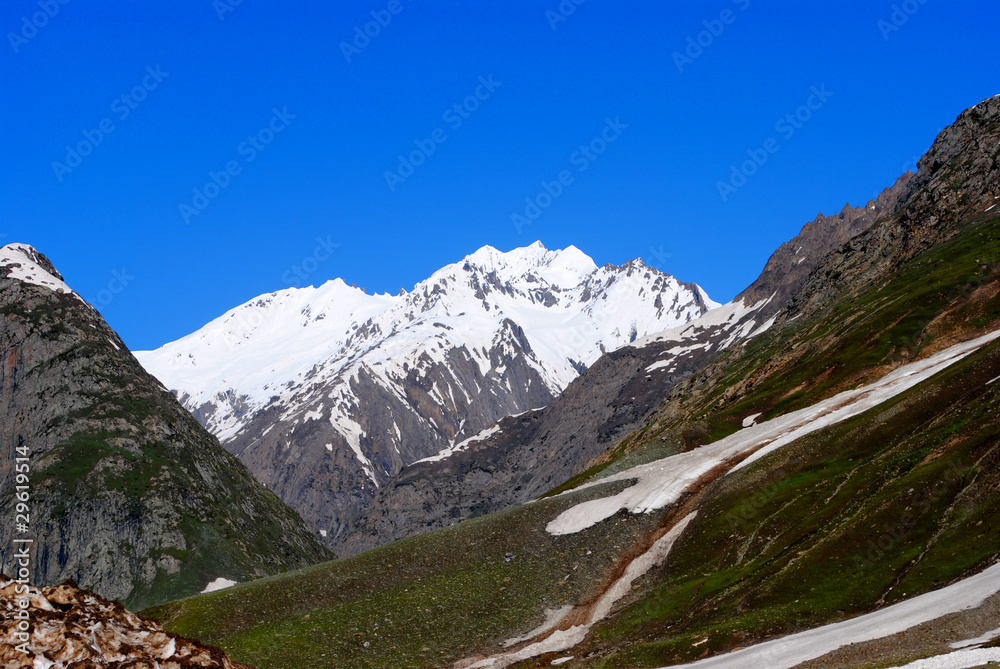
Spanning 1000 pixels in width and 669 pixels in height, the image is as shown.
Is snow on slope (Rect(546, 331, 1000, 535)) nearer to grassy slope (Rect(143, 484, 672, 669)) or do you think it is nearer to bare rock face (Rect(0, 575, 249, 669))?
grassy slope (Rect(143, 484, 672, 669))

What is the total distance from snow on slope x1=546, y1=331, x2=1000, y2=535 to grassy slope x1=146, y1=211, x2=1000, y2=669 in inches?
81.1

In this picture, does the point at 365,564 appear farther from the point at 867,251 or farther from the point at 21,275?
the point at 21,275

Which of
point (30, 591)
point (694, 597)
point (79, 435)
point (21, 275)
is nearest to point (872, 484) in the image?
point (694, 597)

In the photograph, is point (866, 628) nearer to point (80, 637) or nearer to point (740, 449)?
point (80, 637)

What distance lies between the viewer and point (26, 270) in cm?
18675

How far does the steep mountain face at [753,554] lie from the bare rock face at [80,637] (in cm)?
2552

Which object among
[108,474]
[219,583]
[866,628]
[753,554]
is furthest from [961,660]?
[108,474]

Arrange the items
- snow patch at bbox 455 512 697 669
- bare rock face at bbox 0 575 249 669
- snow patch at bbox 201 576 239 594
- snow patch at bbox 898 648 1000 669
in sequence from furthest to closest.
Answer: snow patch at bbox 201 576 239 594
snow patch at bbox 455 512 697 669
snow patch at bbox 898 648 1000 669
bare rock face at bbox 0 575 249 669

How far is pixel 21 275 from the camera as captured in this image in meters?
185

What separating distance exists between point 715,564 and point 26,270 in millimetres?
178133

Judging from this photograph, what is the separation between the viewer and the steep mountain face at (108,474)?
14225 centimetres

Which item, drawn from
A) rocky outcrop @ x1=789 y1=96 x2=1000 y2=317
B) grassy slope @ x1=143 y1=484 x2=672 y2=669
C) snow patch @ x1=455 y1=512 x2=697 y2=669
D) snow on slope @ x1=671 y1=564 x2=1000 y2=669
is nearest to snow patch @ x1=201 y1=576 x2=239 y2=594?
grassy slope @ x1=143 y1=484 x2=672 y2=669

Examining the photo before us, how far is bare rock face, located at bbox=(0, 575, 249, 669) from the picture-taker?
20984mm

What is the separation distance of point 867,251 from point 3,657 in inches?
6971
